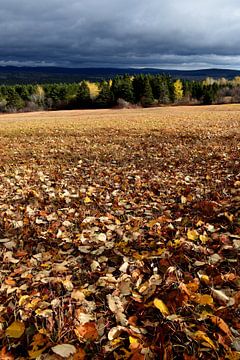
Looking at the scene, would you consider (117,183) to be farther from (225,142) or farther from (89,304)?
(225,142)

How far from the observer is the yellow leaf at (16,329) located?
332 cm

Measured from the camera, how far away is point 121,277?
13.9 feet

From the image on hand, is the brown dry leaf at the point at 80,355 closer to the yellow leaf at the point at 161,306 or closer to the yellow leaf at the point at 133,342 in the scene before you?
the yellow leaf at the point at 133,342

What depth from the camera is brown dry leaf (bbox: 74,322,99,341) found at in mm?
3177

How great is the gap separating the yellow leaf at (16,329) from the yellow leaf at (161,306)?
4.84ft

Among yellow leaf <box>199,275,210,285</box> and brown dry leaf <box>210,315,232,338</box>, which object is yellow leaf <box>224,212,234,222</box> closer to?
yellow leaf <box>199,275,210,285</box>

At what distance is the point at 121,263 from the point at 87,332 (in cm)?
155

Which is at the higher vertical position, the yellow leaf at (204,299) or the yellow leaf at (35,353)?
the yellow leaf at (204,299)

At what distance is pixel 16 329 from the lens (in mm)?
3377

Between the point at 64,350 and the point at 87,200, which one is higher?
the point at 64,350

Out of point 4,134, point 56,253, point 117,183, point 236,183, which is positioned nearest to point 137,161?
point 117,183

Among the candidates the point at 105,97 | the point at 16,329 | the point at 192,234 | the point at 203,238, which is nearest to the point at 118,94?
the point at 105,97

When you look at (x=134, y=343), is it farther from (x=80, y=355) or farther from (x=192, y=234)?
(x=192, y=234)

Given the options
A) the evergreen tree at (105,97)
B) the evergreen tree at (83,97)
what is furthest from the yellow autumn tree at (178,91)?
the evergreen tree at (83,97)
